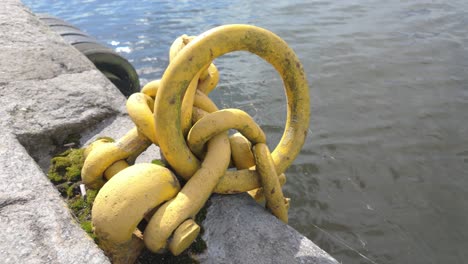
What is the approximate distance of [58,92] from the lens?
8.19 feet

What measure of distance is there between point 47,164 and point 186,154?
1.08 m

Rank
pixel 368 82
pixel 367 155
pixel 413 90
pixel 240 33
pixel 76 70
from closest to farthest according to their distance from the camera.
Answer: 1. pixel 240 33
2. pixel 76 70
3. pixel 367 155
4. pixel 413 90
5. pixel 368 82

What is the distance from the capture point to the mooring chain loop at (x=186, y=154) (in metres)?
1.37

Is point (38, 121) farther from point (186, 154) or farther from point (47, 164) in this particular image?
point (186, 154)

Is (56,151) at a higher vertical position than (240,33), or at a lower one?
lower

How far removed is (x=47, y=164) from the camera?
2.15 metres

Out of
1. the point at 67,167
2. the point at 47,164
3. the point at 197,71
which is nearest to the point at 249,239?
the point at 197,71

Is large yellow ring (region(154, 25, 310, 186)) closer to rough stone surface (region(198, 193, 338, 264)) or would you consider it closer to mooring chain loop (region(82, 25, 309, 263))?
mooring chain loop (region(82, 25, 309, 263))

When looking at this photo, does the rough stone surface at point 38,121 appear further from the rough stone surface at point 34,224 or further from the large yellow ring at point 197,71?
the large yellow ring at point 197,71

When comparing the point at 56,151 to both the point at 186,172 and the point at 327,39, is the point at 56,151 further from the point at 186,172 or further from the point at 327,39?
the point at 327,39

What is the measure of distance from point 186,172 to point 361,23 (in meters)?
6.33

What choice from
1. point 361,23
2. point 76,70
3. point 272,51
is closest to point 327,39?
point 361,23

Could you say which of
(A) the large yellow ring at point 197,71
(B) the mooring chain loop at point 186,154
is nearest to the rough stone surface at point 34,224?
(B) the mooring chain loop at point 186,154

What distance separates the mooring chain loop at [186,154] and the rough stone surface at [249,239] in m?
0.09
